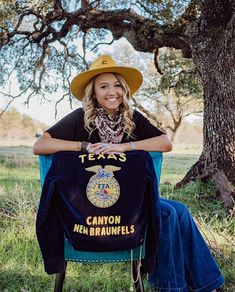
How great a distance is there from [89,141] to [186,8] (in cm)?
619

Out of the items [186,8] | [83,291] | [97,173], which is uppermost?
[186,8]

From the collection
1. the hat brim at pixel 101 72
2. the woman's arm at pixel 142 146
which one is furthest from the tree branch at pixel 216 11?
the woman's arm at pixel 142 146

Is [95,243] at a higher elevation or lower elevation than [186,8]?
lower

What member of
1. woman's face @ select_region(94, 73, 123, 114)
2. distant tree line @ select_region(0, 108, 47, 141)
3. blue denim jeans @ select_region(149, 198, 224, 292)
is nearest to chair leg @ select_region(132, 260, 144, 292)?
blue denim jeans @ select_region(149, 198, 224, 292)

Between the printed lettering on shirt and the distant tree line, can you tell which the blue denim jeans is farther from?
the distant tree line

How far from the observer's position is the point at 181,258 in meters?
2.92

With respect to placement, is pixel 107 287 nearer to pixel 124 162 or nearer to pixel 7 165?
pixel 124 162

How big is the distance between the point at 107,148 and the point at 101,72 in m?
0.55

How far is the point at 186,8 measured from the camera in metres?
8.41

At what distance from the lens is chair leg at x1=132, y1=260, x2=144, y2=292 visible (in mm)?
2688

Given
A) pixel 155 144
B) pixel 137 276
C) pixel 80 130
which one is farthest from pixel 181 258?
pixel 80 130

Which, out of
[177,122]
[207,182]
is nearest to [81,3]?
[207,182]

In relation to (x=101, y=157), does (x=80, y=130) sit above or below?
above

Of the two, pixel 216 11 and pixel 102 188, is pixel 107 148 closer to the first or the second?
pixel 102 188
